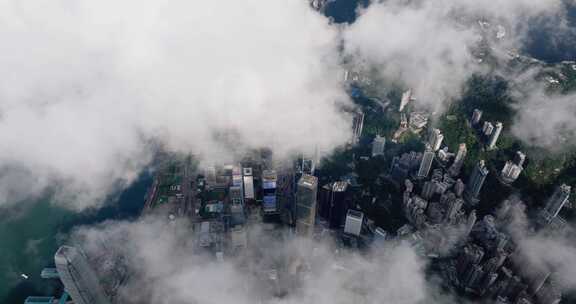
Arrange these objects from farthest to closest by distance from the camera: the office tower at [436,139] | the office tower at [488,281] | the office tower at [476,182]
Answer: the office tower at [436,139] → the office tower at [476,182] → the office tower at [488,281]

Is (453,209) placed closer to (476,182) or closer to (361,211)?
(476,182)

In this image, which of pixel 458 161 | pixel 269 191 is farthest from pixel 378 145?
pixel 269 191

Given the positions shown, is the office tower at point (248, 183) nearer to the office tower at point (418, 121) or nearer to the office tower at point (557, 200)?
the office tower at point (418, 121)

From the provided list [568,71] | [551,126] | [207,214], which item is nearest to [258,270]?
[207,214]

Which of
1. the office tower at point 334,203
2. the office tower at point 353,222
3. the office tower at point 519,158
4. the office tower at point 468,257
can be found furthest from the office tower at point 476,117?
the office tower at point 353,222

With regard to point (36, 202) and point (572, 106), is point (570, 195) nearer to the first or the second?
point (572, 106)

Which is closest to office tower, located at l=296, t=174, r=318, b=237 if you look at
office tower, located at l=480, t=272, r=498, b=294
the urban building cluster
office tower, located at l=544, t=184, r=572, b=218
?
the urban building cluster

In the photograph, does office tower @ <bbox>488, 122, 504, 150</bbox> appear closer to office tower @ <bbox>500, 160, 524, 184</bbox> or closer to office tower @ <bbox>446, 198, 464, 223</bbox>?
office tower @ <bbox>500, 160, 524, 184</bbox>
